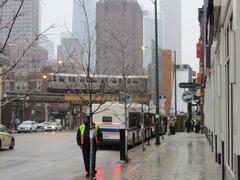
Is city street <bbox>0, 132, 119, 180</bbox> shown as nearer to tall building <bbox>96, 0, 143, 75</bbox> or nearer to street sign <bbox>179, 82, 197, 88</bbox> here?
tall building <bbox>96, 0, 143, 75</bbox>

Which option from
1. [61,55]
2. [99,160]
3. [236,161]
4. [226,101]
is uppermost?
[61,55]

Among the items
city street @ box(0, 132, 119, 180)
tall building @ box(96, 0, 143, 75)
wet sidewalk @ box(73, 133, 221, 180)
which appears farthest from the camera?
tall building @ box(96, 0, 143, 75)

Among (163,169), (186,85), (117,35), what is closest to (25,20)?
(163,169)

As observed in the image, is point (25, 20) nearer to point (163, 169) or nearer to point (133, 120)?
point (163, 169)

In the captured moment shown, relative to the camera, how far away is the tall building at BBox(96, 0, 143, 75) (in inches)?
957

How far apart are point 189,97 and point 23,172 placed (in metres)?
28.1

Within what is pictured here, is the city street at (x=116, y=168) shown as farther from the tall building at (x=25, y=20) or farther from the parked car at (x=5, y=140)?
the tall building at (x=25, y=20)

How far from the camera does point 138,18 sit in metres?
35.6

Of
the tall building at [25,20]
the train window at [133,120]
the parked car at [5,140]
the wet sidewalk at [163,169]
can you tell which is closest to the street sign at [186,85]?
the train window at [133,120]

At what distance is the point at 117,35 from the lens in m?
30.0

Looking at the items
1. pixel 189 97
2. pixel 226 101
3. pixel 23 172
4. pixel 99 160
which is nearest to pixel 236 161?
pixel 226 101

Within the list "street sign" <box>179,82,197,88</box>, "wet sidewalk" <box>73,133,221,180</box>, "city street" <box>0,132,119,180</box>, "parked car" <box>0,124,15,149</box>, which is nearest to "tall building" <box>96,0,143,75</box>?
"city street" <box>0,132,119,180</box>

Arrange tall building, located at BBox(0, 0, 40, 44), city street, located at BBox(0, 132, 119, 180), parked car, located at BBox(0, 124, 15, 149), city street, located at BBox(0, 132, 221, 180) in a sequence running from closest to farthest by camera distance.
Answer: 1. tall building, located at BBox(0, 0, 40, 44)
2. city street, located at BBox(0, 132, 221, 180)
3. city street, located at BBox(0, 132, 119, 180)
4. parked car, located at BBox(0, 124, 15, 149)

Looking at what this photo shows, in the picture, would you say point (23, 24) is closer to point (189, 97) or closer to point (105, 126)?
point (105, 126)
